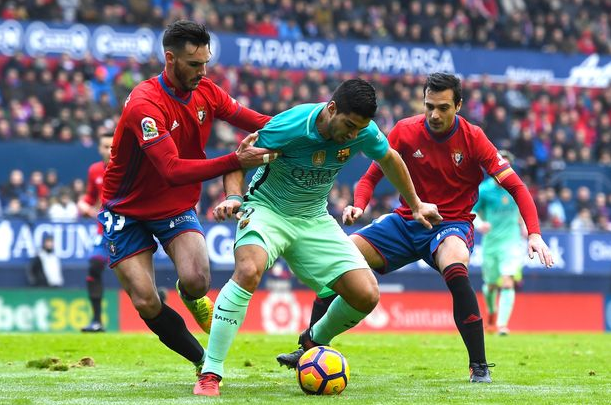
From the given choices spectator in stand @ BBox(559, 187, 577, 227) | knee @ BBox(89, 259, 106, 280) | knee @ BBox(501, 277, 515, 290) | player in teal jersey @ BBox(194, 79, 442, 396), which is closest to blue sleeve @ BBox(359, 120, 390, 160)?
player in teal jersey @ BBox(194, 79, 442, 396)

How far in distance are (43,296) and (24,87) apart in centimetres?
524

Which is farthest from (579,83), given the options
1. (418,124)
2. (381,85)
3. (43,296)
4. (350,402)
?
(350,402)

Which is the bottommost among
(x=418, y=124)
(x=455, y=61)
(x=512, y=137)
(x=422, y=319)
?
(x=422, y=319)

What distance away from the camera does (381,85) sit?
29531 mm

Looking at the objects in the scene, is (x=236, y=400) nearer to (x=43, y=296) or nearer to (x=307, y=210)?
(x=307, y=210)

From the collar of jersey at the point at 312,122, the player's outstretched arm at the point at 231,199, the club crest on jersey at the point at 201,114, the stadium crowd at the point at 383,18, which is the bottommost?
the player's outstretched arm at the point at 231,199

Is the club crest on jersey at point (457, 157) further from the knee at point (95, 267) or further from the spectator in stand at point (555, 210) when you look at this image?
the spectator in stand at point (555, 210)

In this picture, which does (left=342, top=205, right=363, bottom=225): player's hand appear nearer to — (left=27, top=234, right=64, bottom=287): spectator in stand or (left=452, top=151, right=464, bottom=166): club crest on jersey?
(left=452, top=151, right=464, bottom=166): club crest on jersey

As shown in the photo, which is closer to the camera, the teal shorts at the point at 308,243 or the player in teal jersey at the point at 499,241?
the teal shorts at the point at 308,243

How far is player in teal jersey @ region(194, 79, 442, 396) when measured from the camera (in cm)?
841

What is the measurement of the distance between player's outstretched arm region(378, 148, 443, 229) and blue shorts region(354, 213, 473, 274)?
2.71 feet

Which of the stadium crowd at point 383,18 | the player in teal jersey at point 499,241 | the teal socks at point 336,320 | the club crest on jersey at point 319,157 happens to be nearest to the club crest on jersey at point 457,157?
the teal socks at point 336,320

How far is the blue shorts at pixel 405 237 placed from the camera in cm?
1024

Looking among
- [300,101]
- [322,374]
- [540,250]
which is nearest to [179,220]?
[322,374]
